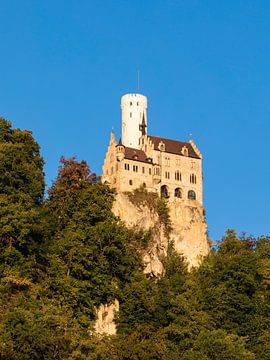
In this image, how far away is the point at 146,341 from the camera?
64.4 metres

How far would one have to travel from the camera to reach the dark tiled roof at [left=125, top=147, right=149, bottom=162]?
9792 centimetres

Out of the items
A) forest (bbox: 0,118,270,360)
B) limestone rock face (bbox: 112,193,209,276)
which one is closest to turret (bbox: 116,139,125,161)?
limestone rock face (bbox: 112,193,209,276)

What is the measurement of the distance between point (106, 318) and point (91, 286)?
12.3 feet

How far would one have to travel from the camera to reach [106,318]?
241 feet

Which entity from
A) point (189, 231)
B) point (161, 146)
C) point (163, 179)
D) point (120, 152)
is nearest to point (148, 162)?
point (163, 179)

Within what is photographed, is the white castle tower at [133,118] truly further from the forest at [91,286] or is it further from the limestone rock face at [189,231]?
the forest at [91,286]

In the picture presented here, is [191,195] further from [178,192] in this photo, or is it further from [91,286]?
[91,286]

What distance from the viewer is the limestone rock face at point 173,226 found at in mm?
90938

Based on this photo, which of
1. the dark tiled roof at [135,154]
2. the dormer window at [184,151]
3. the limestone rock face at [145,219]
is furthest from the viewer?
the dormer window at [184,151]

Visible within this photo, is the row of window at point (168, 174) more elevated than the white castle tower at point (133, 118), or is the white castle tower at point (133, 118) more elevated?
the white castle tower at point (133, 118)

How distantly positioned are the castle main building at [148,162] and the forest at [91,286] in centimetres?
1331

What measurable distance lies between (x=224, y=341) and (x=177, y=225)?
32980mm

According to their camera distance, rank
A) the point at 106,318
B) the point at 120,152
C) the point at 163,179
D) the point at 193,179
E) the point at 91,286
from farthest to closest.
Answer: the point at 193,179, the point at 163,179, the point at 120,152, the point at 106,318, the point at 91,286

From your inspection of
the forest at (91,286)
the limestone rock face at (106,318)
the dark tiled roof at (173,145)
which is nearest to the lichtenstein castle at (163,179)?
the dark tiled roof at (173,145)
